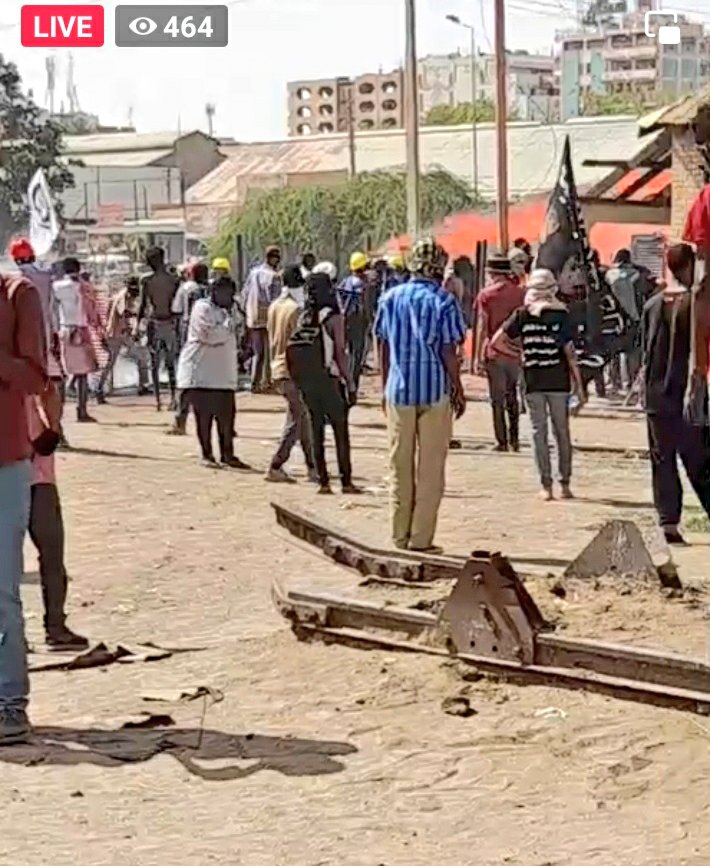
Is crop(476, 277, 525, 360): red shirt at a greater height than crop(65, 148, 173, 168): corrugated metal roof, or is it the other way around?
crop(65, 148, 173, 168): corrugated metal roof

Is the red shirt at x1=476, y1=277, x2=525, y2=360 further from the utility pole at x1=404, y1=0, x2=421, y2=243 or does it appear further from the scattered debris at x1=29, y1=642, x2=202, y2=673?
the utility pole at x1=404, y1=0, x2=421, y2=243

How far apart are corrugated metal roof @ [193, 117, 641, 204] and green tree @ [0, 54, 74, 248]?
48.1 feet

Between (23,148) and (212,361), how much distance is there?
36.5 m

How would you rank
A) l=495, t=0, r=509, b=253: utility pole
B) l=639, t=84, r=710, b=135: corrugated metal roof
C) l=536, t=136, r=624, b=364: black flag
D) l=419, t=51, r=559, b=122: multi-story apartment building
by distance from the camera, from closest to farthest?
l=536, t=136, r=624, b=364: black flag, l=639, t=84, r=710, b=135: corrugated metal roof, l=495, t=0, r=509, b=253: utility pole, l=419, t=51, r=559, b=122: multi-story apartment building

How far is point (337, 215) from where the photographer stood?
52719 millimetres

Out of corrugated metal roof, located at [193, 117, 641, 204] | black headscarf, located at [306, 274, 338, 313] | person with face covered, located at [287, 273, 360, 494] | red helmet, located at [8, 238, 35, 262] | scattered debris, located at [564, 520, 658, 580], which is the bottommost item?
scattered debris, located at [564, 520, 658, 580]

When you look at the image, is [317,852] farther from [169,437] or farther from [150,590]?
[169,437]

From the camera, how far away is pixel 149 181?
80.7 m

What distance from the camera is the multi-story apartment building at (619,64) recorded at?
11506 centimetres

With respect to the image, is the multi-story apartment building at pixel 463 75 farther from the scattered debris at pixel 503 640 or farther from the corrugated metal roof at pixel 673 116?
the scattered debris at pixel 503 640

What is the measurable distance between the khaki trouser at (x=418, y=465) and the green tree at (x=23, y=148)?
39227 mm

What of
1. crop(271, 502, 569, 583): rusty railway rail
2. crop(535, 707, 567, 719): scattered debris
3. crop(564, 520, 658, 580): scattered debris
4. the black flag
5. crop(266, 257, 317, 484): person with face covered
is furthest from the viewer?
the black flag

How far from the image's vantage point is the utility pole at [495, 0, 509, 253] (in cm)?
3309

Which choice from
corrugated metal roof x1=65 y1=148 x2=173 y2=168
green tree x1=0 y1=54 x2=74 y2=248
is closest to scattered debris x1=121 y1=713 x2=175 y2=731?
green tree x1=0 y1=54 x2=74 y2=248
